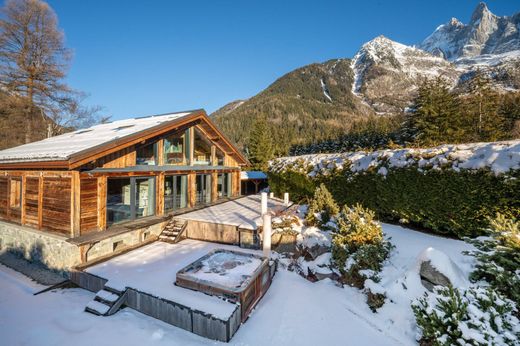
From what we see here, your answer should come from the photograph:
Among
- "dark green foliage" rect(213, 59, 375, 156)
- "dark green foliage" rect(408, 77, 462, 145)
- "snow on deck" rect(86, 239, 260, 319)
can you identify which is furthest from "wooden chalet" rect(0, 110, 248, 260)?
"dark green foliage" rect(213, 59, 375, 156)

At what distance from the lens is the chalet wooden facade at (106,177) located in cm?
805

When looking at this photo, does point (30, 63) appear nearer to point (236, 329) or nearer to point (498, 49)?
point (236, 329)

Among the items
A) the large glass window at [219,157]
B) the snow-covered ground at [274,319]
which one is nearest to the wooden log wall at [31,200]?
the snow-covered ground at [274,319]

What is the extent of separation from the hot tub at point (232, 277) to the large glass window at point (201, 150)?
311 inches

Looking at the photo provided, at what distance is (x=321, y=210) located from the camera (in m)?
11.0

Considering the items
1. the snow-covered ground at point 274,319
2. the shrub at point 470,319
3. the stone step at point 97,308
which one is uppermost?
the shrub at point 470,319

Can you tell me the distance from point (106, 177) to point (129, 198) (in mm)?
1589

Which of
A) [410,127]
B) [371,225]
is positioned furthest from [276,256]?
[410,127]

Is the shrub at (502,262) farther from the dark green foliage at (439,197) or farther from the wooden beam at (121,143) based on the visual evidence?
the wooden beam at (121,143)

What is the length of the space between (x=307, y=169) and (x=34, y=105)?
21.0 m

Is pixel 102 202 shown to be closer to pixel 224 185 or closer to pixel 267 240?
pixel 267 240

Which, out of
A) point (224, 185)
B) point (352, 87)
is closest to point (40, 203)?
point (224, 185)

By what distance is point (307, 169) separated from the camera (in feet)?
51.5

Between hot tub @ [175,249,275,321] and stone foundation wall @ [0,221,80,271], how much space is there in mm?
4144
